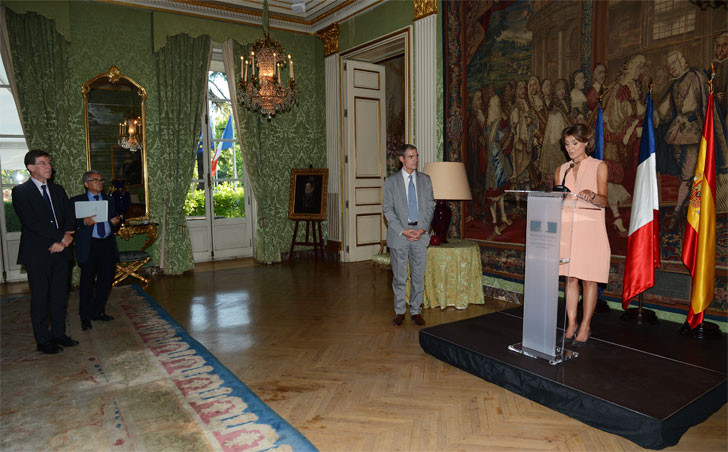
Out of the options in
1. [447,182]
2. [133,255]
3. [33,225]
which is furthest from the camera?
[133,255]

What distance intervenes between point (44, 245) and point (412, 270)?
3.27 meters

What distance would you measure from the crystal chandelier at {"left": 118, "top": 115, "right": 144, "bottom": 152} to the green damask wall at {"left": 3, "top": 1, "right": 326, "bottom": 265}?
16cm

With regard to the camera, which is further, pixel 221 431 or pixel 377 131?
pixel 377 131

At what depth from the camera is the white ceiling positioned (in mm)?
7609

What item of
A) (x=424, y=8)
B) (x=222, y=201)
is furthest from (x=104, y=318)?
(x=424, y=8)

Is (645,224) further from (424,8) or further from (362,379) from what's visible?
(424,8)

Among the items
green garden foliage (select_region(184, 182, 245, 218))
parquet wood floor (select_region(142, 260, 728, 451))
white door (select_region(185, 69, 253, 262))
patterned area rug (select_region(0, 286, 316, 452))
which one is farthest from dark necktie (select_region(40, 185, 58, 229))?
white door (select_region(185, 69, 253, 262))

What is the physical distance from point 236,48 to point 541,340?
7108 millimetres

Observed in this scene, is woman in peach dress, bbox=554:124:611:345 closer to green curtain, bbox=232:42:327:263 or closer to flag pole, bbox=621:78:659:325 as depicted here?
flag pole, bbox=621:78:659:325

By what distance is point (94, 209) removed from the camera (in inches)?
181

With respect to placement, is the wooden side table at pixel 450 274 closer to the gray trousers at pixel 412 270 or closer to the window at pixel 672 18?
the gray trousers at pixel 412 270

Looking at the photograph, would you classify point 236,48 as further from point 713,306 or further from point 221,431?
point 713,306

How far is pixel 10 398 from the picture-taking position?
327 cm

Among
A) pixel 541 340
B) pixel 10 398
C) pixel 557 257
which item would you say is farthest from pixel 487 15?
pixel 10 398
